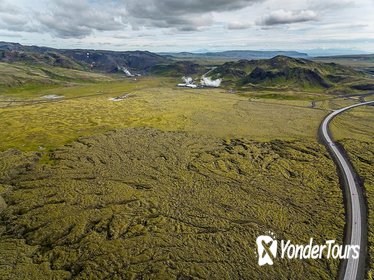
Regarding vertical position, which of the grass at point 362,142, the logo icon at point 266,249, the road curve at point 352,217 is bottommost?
the logo icon at point 266,249

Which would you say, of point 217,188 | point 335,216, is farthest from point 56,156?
point 335,216

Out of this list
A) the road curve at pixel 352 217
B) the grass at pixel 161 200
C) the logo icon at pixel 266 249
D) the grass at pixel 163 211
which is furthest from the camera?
the logo icon at pixel 266 249

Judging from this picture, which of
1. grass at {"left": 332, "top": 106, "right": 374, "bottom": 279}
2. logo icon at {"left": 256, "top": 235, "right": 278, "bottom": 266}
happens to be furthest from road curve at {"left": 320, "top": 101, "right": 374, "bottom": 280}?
logo icon at {"left": 256, "top": 235, "right": 278, "bottom": 266}

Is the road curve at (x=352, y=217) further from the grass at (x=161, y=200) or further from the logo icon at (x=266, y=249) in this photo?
the logo icon at (x=266, y=249)

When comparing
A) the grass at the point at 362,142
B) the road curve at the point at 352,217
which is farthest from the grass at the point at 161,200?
the grass at the point at 362,142

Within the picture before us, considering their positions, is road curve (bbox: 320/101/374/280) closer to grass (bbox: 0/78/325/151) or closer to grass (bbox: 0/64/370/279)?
grass (bbox: 0/64/370/279)

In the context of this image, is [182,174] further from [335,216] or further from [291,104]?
[291,104]

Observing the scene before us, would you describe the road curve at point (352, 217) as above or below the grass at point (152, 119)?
below

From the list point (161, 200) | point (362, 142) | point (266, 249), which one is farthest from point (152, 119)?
point (266, 249)
